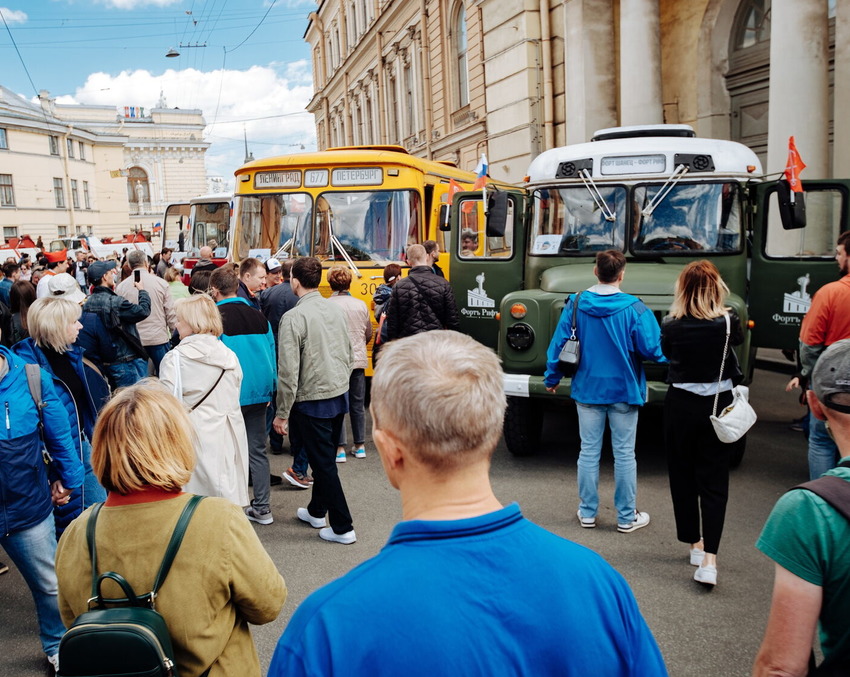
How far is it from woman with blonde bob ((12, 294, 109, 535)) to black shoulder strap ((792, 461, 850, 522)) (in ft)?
11.9

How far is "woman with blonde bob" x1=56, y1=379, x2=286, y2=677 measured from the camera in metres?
2.10

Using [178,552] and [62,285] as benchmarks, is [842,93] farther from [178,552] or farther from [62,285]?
[178,552]

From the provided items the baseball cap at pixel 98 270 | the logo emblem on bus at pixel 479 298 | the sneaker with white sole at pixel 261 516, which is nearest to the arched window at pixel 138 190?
the baseball cap at pixel 98 270

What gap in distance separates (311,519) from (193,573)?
3.52 meters

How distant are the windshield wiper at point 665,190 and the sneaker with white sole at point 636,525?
3.14m

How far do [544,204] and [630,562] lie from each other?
13.4ft

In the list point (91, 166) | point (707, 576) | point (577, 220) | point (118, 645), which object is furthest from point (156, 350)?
point (91, 166)

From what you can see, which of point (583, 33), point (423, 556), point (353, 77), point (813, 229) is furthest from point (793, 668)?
point (353, 77)

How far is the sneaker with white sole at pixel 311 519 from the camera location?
5520mm

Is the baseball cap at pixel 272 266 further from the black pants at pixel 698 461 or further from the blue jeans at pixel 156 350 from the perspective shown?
the black pants at pixel 698 461

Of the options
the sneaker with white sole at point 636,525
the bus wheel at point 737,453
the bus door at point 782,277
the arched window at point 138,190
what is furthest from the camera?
the arched window at point 138,190

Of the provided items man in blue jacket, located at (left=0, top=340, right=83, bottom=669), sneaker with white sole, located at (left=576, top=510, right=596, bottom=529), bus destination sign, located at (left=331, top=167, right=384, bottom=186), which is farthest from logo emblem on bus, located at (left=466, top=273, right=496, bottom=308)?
man in blue jacket, located at (left=0, top=340, right=83, bottom=669)

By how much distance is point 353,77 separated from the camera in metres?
36.4

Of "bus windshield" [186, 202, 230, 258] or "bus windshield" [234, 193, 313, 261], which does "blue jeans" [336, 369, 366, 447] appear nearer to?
"bus windshield" [234, 193, 313, 261]
